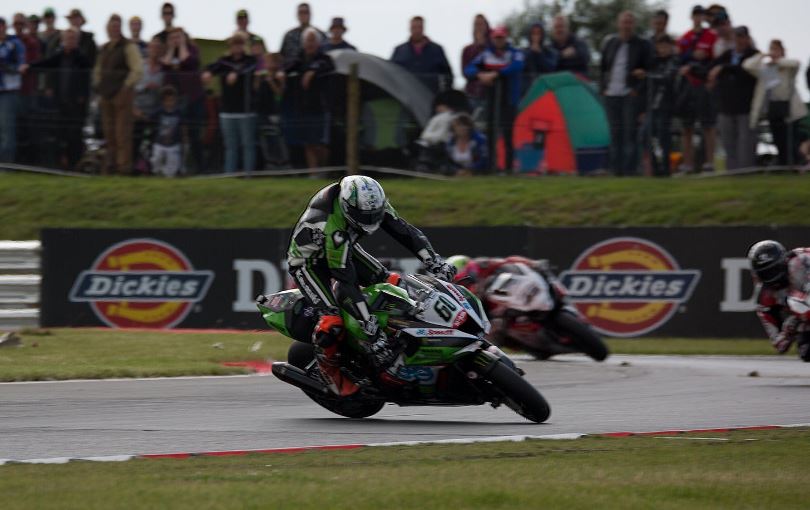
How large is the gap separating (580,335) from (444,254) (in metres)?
3.68

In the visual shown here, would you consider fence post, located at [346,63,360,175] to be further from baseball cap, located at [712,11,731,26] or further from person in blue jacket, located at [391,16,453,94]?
baseball cap, located at [712,11,731,26]

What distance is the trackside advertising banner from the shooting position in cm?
1717

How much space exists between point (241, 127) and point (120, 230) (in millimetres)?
2568

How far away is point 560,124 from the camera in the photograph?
61.8ft

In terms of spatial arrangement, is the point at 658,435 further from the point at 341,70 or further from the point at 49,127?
the point at 49,127

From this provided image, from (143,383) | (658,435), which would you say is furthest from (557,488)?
(143,383)

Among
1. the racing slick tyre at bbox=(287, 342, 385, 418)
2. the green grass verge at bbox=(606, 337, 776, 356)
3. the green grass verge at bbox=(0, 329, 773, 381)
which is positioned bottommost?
the green grass verge at bbox=(606, 337, 776, 356)

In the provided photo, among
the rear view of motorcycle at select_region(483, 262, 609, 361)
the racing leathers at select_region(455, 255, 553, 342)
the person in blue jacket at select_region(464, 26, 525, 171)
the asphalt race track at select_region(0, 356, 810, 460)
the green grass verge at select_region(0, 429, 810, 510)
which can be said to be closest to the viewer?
the green grass verge at select_region(0, 429, 810, 510)

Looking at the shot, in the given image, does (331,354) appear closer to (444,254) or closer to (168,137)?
(444,254)

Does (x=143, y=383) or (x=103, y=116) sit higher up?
(x=103, y=116)

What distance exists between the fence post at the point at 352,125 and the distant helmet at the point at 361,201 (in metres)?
10.00

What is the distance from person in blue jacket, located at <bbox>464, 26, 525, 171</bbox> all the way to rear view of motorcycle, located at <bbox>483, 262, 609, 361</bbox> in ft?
14.9

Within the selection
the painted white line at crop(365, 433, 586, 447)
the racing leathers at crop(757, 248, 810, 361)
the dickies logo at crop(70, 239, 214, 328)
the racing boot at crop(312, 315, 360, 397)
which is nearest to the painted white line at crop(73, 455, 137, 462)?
the painted white line at crop(365, 433, 586, 447)

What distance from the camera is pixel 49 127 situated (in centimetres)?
1977
